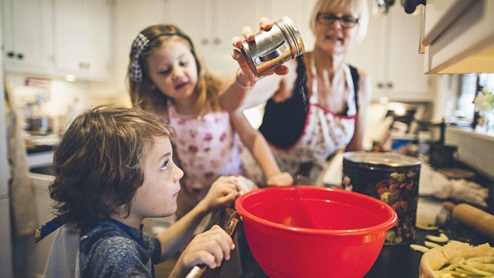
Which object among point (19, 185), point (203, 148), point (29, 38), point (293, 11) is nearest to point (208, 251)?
point (293, 11)

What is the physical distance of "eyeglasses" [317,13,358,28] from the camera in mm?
713

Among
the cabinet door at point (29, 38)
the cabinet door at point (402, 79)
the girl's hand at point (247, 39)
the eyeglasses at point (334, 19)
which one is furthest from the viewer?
the cabinet door at point (402, 79)

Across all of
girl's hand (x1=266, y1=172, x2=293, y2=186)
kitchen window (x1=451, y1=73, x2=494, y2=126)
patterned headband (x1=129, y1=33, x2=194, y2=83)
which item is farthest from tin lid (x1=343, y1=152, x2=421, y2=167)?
kitchen window (x1=451, y1=73, x2=494, y2=126)

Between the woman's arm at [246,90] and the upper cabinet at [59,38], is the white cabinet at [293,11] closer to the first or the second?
the woman's arm at [246,90]

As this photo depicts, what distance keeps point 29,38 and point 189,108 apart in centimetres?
190

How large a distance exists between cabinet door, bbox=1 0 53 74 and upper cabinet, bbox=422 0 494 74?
80.0 inches

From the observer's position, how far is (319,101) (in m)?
0.90

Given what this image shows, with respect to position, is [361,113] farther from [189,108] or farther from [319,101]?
[189,108]

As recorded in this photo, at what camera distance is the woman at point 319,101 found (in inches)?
29.0

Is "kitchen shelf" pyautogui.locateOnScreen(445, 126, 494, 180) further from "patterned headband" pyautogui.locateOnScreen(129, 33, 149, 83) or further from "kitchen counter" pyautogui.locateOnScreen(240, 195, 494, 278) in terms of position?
"patterned headband" pyautogui.locateOnScreen(129, 33, 149, 83)

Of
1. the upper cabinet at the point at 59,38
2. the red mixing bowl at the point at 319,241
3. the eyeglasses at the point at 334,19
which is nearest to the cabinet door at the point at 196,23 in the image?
the upper cabinet at the point at 59,38

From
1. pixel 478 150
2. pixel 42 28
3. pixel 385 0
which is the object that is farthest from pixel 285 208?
pixel 42 28

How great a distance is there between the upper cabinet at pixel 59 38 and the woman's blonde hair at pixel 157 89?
36.8 inches

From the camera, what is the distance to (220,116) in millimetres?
925
